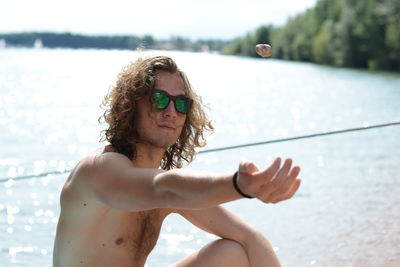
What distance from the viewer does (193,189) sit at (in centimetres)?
236

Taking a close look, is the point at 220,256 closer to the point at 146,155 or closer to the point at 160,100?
the point at 146,155

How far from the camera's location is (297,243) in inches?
290

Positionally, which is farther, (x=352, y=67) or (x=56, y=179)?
(x=352, y=67)

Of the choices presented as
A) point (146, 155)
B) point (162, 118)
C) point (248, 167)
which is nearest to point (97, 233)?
point (146, 155)

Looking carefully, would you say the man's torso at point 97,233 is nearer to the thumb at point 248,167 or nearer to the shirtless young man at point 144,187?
the shirtless young man at point 144,187

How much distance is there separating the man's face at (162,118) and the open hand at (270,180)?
821 millimetres

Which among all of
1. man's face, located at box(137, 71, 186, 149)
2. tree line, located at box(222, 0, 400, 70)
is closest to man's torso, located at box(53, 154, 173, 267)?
man's face, located at box(137, 71, 186, 149)

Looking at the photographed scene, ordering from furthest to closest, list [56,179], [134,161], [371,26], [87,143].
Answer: [371,26], [87,143], [56,179], [134,161]

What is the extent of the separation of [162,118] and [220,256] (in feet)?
2.19

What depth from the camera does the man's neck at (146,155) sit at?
9.86 ft

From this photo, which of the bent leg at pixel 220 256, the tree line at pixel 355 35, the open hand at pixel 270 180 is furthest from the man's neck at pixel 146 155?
the tree line at pixel 355 35

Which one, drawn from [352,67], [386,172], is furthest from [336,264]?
[352,67]

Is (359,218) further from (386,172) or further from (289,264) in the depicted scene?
(386,172)

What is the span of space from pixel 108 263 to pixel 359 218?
5.71m
